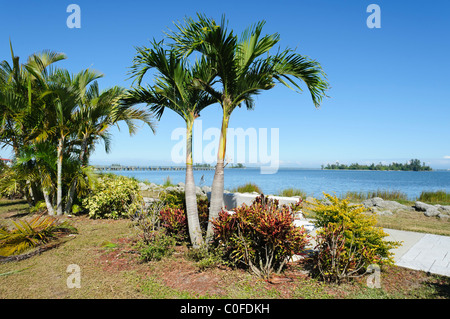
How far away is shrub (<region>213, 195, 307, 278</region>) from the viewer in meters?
4.22

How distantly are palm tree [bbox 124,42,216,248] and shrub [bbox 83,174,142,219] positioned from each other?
4291 mm

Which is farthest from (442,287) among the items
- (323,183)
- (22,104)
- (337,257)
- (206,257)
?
(323,183)

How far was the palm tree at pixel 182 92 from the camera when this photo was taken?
18.1 feet

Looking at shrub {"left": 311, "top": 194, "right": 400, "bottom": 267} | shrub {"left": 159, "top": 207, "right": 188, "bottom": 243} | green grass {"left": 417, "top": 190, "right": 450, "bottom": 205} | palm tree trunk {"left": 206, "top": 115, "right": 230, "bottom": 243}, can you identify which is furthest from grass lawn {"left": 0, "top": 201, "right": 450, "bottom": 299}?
green grass {"left": 417, "top": 190, "right": 450, "bottom": 205}

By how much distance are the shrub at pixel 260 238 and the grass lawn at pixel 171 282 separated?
25 cm

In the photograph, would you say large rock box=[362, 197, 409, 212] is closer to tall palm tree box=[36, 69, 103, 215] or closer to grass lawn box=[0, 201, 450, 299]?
grass lawn box=[0, 201, 450, 299]

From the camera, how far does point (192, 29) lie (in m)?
5.13

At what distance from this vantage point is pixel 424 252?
5.61 meters

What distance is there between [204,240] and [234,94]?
3.06 metres

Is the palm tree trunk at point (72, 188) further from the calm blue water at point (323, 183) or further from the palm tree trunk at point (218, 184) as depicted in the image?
the palm tree trunk at point (218, 184)

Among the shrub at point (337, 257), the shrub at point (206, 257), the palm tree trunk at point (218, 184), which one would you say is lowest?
the shrub at point (206, 257)

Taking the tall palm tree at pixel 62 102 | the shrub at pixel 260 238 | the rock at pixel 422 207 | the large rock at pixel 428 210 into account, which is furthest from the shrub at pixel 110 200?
the rock at pixel 422 207

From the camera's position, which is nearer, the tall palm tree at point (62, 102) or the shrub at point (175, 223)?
the shrub at point (175, 223)
